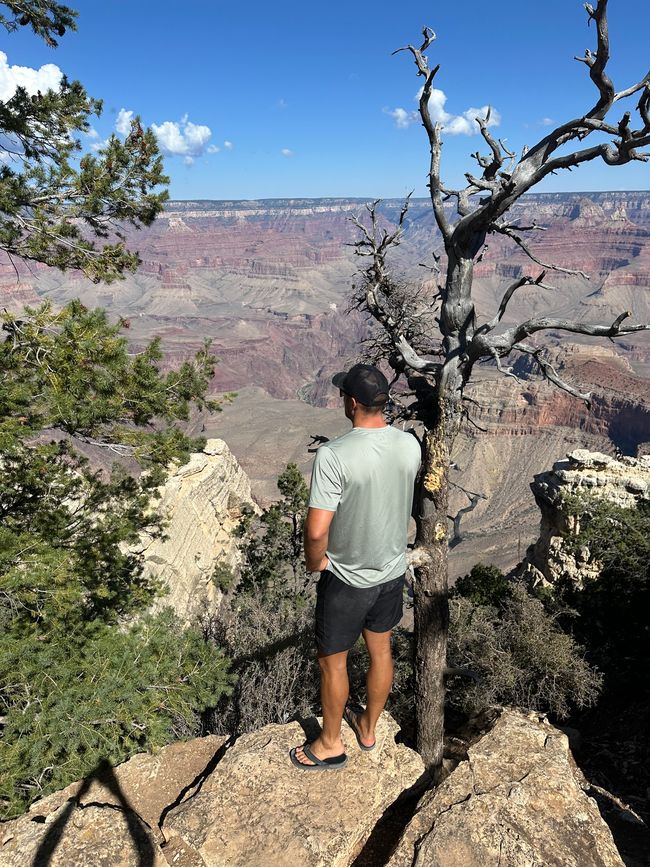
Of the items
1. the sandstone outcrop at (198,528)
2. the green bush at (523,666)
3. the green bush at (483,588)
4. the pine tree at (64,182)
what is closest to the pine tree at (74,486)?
the pine tree at (64,182)

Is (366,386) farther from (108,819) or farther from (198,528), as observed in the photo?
(198,528)

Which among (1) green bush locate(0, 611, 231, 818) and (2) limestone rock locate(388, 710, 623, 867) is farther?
(1) green bush locate(0, 611, 231, 818)

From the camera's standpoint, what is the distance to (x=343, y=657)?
342 centimetres

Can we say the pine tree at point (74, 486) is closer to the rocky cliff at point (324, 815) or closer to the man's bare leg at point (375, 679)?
the rocky cliff at point (324, 815)

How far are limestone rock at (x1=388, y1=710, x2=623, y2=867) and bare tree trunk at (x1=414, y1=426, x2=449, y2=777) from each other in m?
0.75

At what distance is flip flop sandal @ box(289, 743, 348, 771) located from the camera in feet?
11.5

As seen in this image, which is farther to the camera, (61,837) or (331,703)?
(331,703)

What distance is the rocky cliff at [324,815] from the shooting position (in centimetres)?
282

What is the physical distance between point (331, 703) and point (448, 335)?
293 cm

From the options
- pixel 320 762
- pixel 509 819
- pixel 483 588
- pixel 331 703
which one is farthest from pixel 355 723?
pixel 483 588

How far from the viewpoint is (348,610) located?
10.6 ft

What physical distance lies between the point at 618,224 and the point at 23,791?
236038 mm

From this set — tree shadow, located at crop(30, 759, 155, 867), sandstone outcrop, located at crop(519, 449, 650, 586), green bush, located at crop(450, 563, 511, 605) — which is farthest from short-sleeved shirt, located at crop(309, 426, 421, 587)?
sandstone outcrop, located at crop(519, 449, 650, 586)

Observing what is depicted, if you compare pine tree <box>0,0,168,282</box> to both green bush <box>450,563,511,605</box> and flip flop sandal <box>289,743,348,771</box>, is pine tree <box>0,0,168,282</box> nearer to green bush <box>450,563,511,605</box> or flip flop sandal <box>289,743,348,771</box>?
flip flop sandal <box>289,743,348,771</box>
